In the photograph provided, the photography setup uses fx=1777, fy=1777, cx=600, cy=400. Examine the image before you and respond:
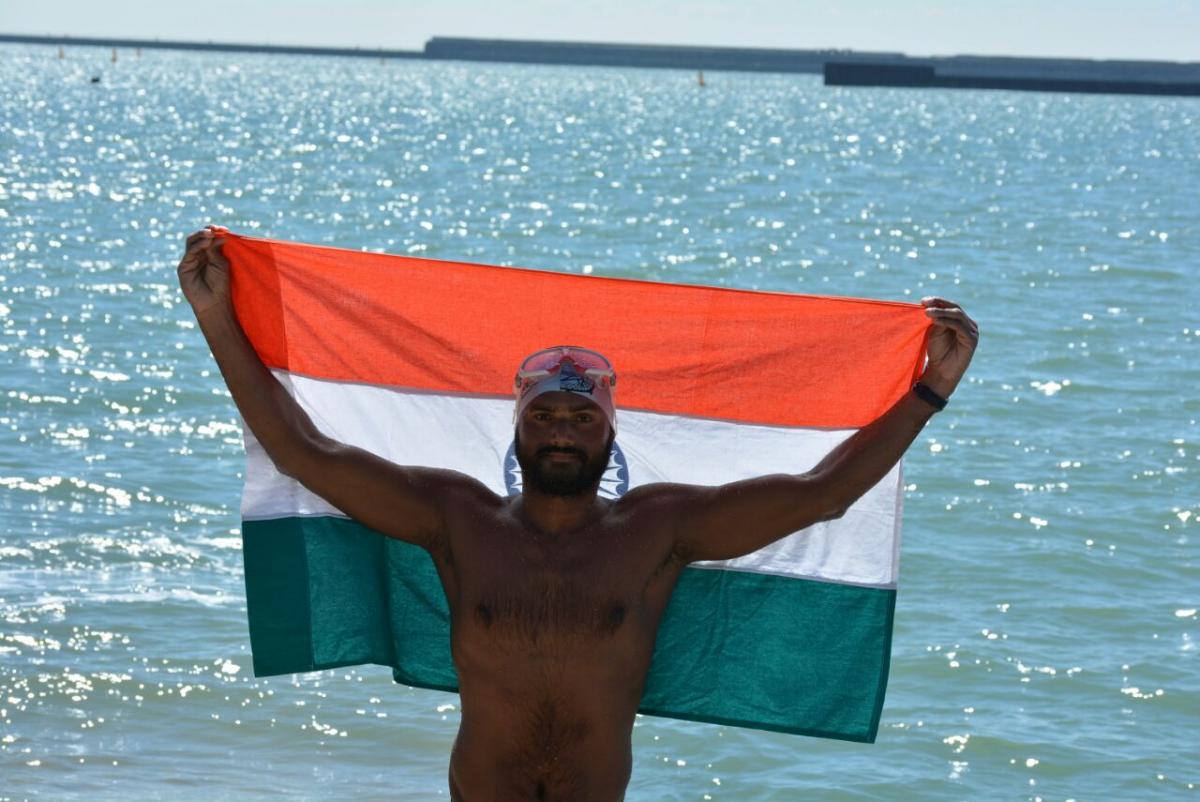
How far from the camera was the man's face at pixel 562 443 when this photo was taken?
15.5 ft

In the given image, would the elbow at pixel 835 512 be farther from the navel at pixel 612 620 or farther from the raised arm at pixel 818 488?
the navel at pixel 612 620

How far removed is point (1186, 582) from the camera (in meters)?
11.1

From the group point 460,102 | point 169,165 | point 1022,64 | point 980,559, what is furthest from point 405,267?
point 1022,64

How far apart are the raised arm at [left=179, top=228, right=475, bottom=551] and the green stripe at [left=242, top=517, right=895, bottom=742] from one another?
0.44 m

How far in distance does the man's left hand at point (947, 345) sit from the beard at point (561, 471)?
3.28ft

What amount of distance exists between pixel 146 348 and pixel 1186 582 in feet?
35.2

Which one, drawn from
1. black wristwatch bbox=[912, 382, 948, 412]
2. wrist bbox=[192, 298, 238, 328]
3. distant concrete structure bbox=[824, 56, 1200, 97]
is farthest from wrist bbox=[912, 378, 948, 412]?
distant concrete structure bbox=[824, 56, 1200, 97]

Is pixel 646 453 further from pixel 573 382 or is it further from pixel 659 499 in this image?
pixel 573 382

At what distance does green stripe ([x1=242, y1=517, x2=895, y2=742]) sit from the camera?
541 centimetres

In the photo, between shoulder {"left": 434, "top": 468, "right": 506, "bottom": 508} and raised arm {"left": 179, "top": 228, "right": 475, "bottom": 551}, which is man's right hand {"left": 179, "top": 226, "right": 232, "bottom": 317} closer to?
raised arm {"left": 179, "top": 228, "right": 475, "bottom": 551}

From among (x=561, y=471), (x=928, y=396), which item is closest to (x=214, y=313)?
(x=561, y=471)

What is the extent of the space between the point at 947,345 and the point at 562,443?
1.17 m

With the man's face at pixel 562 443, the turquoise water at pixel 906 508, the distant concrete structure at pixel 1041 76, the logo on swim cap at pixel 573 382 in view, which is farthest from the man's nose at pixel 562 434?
the distant concrete structure at pixel 1041 76

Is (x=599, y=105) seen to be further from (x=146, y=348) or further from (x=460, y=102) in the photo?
(x=146, y=348)
